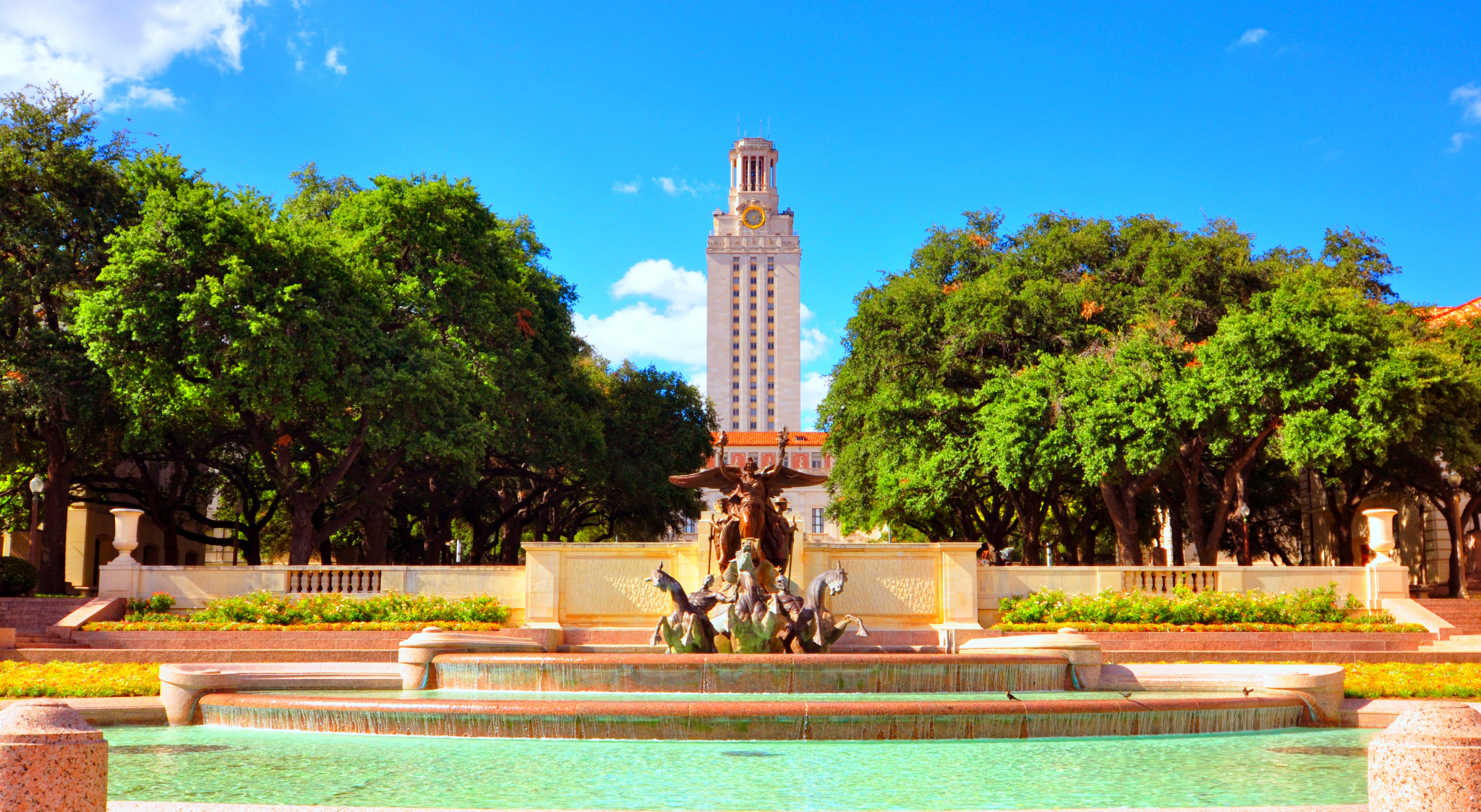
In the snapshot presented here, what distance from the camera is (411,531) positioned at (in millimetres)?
61438

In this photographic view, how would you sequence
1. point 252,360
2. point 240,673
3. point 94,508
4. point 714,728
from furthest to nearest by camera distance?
point 94,508 < point 252,360 < point 240,673 < point 714,728

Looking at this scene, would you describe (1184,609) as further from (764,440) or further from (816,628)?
(764,440)

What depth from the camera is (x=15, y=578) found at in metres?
32.2

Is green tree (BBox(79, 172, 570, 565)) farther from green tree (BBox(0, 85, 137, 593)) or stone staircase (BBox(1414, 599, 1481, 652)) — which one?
stone staircase (BBox(1414, 599, 1481, 652))

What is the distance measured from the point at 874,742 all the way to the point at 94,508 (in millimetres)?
44757

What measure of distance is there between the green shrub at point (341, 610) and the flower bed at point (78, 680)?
216 inches

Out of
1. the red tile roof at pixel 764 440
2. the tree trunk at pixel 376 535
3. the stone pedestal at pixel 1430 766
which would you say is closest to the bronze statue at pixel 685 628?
the stone pedestal at pixel 1430 766

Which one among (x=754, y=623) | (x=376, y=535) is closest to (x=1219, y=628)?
(x=754, y=623)

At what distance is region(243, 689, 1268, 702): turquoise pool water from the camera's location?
Result: 14.7 m

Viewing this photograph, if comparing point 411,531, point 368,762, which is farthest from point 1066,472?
point 411,531

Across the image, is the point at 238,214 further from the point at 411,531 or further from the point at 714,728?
the point at 411,531

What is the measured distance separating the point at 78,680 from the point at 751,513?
11.6 metres

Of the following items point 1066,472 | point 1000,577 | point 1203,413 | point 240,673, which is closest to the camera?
point 240,673

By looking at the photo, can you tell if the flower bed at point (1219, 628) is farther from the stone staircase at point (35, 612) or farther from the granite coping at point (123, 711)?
the stone staircase at point (35, 612)
